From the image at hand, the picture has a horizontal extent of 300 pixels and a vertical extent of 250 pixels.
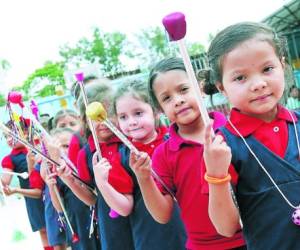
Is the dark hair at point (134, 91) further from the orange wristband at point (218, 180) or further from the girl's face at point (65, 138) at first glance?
the girl's face at point (65, 138)

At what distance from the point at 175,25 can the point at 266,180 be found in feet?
1.32

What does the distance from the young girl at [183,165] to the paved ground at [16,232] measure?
2909 millimetres

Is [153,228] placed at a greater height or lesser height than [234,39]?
lesser

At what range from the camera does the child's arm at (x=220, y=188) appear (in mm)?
822

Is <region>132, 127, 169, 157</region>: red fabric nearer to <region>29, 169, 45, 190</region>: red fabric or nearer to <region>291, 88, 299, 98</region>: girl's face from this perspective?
<region>29, 169, 45, 190</region>: red fabric

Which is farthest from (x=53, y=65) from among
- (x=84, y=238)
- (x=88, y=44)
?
(x=84, y=238)

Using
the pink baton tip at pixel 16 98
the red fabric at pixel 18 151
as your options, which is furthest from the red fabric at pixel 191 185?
the red fabric at pixel 18 151

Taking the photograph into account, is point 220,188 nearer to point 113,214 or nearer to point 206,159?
point 206,159

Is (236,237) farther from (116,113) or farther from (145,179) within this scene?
(116,113)

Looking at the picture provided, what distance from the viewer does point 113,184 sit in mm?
1496

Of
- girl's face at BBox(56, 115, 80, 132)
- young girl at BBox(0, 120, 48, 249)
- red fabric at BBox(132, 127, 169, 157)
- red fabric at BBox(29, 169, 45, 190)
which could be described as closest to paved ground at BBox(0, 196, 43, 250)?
young girl at BBox(0, 120, 48, 249)

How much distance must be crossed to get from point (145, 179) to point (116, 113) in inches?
16.3

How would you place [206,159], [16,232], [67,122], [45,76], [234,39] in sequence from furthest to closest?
[45,76]
[16,232]
[67,122]
[234,39]
[206,159]

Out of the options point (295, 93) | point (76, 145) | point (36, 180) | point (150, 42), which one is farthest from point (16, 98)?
point (150, 42)
